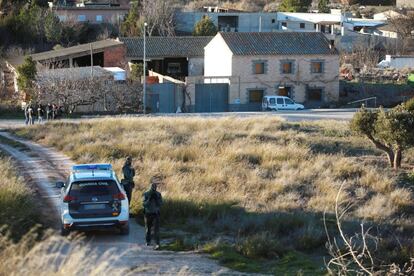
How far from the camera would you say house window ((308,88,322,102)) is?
5420 centimetres

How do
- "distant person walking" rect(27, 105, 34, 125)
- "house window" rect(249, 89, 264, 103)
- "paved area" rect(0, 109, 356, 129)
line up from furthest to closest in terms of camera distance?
"house window" rect(249, 89, 264, 103), "paved area" rect(0, 109, 356, 129), "distant person walking" rect(27, 105, 34, 125)

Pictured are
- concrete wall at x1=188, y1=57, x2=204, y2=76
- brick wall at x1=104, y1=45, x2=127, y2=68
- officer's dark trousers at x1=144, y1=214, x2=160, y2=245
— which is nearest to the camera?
officer's dark trousers at x1=144, y1=214, x2=160, y2=245

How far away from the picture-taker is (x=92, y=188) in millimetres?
14695

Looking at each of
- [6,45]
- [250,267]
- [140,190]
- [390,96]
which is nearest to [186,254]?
[250,267]

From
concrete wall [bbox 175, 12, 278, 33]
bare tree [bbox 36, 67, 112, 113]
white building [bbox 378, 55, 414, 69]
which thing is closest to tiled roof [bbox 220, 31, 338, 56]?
bare tree [bbox 36, 67, 112, 113]

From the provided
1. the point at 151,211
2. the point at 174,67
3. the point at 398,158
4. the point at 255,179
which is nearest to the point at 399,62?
the point at 174,67

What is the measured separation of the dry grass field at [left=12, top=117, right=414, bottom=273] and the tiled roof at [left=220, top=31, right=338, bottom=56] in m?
15.9

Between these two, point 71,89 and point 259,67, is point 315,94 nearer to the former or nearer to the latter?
point 259,67

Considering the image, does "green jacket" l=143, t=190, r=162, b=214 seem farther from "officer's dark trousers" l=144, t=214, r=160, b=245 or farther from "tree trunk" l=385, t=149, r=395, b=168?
"tree trunk" l=385, t=149, r=395, b=168

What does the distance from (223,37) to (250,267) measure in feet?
135

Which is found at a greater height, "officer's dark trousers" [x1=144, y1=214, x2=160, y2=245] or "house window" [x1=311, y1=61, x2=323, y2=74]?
"house window" [x1=311, y1=61, x2=323, y2=74]

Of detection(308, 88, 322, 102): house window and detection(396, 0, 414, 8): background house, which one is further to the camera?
detection(396, 0, 414, 8): background house

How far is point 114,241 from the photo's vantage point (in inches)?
572

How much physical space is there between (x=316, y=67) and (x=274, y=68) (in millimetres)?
3335
